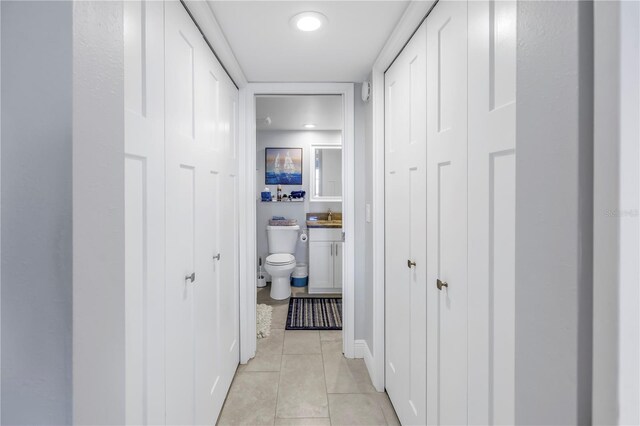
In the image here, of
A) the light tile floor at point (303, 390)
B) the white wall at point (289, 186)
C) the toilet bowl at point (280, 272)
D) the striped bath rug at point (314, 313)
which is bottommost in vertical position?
the light tile floor at point (303, 390)

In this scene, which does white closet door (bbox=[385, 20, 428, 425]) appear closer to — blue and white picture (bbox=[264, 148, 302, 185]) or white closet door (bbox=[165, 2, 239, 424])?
white closet door (bbox=[165, 2, 239, 424])

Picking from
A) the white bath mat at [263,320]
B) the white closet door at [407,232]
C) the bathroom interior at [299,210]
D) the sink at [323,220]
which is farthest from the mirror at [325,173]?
the white closet door at [407,232]

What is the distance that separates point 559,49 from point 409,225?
1.13 meters

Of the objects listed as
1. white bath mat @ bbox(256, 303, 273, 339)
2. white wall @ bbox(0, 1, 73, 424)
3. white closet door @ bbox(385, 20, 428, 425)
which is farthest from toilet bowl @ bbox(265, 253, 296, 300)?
white wall @ bbox(0, 1, 73, 424)

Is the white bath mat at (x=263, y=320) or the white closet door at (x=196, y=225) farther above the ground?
the white closet door at (x=196, y=225)

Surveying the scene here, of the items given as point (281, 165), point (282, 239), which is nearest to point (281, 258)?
point (282, 239)

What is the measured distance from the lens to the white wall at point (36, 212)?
1.52ft

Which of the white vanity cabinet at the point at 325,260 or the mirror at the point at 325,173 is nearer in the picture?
the white vanity cabinet at the point at 325,260

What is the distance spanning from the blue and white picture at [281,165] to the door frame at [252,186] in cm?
196

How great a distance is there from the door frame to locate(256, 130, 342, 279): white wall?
6.33 ft

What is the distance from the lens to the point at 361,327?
7.86ft

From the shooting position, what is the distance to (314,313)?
10.8 ft

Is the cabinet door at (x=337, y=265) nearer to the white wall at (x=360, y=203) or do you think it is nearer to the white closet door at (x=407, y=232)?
the white wall at (x=360, y=203)

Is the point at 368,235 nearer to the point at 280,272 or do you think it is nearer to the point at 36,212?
the point at 280,272
